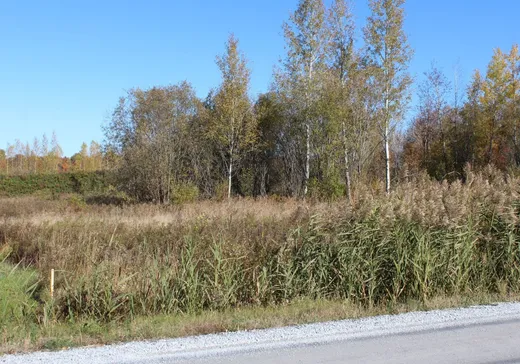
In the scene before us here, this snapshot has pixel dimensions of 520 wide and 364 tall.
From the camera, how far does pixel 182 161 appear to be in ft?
108

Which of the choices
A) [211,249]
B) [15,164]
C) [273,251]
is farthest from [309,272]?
[15,164]

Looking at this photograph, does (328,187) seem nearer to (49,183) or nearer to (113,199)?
(113,199)

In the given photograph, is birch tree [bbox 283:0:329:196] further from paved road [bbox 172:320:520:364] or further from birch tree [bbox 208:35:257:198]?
paved road [bbox 172:320:520:364]

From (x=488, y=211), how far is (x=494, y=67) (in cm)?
3419

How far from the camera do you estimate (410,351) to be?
16.8 ft

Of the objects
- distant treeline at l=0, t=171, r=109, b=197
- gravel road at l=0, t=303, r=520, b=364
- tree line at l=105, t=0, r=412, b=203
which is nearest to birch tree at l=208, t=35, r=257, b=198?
tree line at l=105, t=0, r=412, b=203

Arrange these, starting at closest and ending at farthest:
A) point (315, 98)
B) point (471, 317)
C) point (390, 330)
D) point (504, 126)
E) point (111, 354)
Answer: point (111, 354) → point (390, 330) → point (471, 317) → point (315, 98) → point (504, 126)

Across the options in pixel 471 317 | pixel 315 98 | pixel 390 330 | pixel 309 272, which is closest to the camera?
pixel 390 330

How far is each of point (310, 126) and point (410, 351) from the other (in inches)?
1057

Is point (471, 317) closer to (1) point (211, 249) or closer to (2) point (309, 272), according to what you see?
(2) point (309, 272)

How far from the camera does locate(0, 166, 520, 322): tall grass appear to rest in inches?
297

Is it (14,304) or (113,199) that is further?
(113,199)

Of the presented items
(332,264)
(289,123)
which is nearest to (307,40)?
(289,123)

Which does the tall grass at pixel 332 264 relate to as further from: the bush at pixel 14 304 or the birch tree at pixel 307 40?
the birch tree at pixel 307 40
